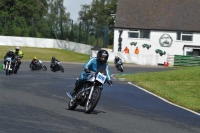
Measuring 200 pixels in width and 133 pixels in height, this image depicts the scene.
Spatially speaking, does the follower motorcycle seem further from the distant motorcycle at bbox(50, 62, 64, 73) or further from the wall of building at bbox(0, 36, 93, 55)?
the wall of building at bbox(0, 36, 93, 55)

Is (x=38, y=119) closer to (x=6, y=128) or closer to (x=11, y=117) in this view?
(x=11, y=117)

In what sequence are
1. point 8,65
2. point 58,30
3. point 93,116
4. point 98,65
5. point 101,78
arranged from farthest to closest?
point 58,30, point 8,65, point 98,65, point 101,78, point 93,116

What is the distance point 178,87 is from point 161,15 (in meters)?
40.3

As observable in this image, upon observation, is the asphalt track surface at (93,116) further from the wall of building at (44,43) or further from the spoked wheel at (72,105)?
the wall of building at (44,43)

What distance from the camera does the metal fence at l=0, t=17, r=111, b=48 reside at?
68375mm

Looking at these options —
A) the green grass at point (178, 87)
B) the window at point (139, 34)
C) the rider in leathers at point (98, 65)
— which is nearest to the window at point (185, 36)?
the window at point (139, 34)

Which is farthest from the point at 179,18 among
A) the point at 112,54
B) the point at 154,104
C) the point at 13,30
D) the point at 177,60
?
the point at 154,104

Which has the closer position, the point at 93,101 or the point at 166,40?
the point at 93,101

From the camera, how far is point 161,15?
67.2m

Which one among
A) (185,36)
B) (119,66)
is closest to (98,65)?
(119,66)

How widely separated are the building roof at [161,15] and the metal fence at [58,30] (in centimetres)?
269

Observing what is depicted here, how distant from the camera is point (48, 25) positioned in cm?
7162

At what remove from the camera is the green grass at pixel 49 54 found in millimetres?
60781

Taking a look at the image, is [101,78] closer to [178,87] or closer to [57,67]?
[178,87]
